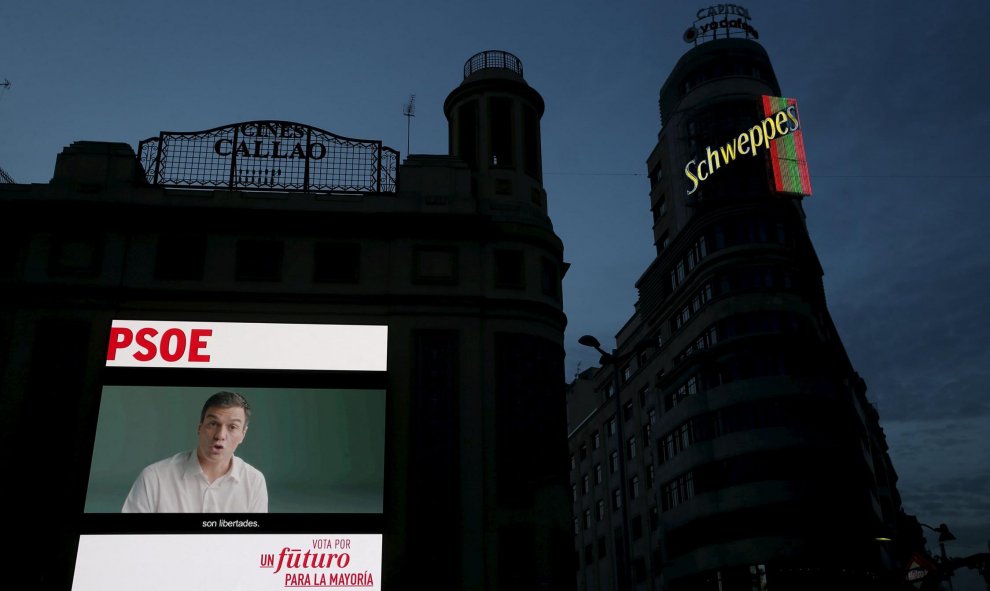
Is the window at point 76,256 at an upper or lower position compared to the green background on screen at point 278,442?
upper

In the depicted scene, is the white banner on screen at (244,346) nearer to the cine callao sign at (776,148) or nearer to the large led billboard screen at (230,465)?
the large led billboard screen at (230,465)

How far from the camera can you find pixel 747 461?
56406mm

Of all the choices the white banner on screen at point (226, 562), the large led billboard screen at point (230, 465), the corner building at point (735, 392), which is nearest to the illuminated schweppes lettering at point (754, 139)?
the corner building at point (735, 392)

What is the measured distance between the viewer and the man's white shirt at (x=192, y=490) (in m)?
32.2

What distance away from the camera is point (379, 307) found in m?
36.7

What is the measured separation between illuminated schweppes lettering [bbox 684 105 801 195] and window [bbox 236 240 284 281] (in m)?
40.0

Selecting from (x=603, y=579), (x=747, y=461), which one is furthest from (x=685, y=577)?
(x=603, y=579)

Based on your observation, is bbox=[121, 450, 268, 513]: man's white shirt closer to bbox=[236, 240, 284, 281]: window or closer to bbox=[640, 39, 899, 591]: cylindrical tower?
bbox=[236, 240, 284, 281]: window

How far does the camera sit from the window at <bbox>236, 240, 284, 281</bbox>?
36844 mm

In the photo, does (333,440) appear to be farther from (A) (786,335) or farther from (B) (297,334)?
(A) (786,335)

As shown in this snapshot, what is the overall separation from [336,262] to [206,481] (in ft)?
35.3

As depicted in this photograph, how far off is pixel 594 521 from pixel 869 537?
125 ft

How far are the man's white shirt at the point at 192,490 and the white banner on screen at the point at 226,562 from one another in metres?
1.03

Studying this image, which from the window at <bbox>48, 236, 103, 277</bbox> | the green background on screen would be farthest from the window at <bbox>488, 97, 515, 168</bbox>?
the window at <bbox>48, 236, 103, 277</bbox>
